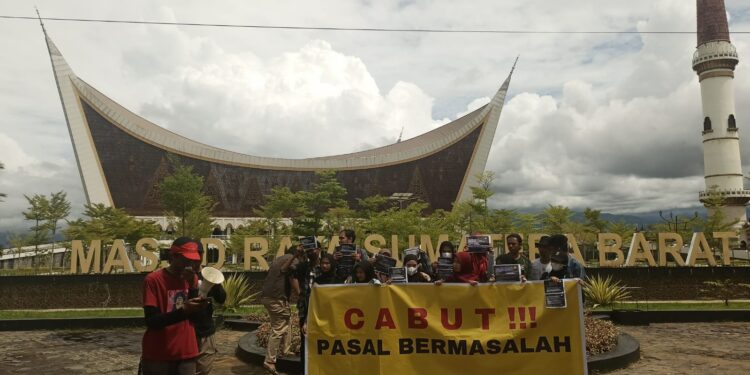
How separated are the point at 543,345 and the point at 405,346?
140 centimetres

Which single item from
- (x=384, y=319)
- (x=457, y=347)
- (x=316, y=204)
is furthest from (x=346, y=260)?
(x=316, y=204)

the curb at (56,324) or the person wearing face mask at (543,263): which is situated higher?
the person wearing face mask at (543,263)

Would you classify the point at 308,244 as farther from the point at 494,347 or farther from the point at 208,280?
the point at 208,280

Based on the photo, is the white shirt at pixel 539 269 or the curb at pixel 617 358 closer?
the white shirt at pixel 539 269

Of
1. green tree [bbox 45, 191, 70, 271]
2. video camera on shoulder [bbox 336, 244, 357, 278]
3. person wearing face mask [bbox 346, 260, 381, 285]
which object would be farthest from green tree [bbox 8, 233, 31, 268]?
person wearing face mask [bbox 346, 260, 381, 285]

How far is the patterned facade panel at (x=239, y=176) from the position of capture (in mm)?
46844

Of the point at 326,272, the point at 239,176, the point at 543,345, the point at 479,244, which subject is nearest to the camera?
the point at 543,345

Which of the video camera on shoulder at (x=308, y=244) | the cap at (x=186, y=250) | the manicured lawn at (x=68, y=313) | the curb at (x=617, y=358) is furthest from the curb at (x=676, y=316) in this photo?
the manicured lawn at (x=68, y=313)

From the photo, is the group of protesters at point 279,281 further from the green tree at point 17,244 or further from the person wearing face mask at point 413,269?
the green tree at point 17,244

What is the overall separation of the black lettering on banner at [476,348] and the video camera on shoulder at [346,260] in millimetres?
2062

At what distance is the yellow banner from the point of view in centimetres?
521

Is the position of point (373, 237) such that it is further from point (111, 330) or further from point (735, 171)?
point (735, 171)

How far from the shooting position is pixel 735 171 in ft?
157

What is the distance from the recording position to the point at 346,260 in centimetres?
686
